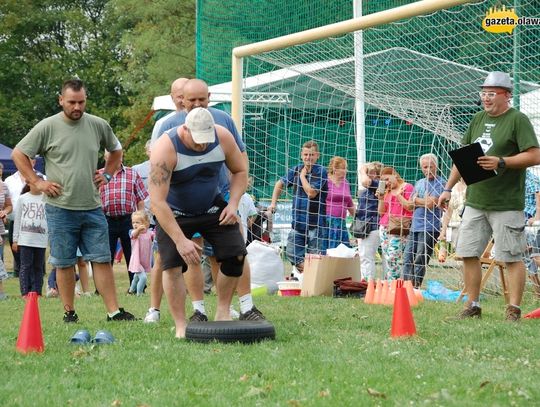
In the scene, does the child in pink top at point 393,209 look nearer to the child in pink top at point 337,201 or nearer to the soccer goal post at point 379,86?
the child in pink top at point 337,201

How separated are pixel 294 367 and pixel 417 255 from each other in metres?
6.49

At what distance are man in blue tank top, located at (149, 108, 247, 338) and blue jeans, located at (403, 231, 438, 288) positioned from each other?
4919mm

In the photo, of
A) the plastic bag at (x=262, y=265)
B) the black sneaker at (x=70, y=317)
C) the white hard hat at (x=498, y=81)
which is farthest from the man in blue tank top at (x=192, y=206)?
the plastic bag at (x=262, y=265)

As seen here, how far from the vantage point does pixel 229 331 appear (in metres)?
7.11

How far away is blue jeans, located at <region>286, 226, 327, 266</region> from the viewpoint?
43.7 feet

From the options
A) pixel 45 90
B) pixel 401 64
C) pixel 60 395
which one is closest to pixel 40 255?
pixel 401 64

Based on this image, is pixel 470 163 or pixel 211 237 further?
pixel 470 163

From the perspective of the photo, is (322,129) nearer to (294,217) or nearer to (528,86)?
(294,217)

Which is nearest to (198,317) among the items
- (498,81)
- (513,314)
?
(513,314)

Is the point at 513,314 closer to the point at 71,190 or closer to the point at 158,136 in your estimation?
the point at 158,136

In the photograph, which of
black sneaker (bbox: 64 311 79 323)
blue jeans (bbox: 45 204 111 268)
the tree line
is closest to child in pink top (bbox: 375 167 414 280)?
blue jeans (bbox: 45 204 111 268)

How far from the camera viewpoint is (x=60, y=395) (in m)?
5.43

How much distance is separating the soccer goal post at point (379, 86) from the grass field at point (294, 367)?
14.6 ft

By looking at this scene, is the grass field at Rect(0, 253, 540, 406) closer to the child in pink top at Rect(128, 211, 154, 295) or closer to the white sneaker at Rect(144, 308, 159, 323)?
the white sneaker at Rect(144, 308, 159, 323)
